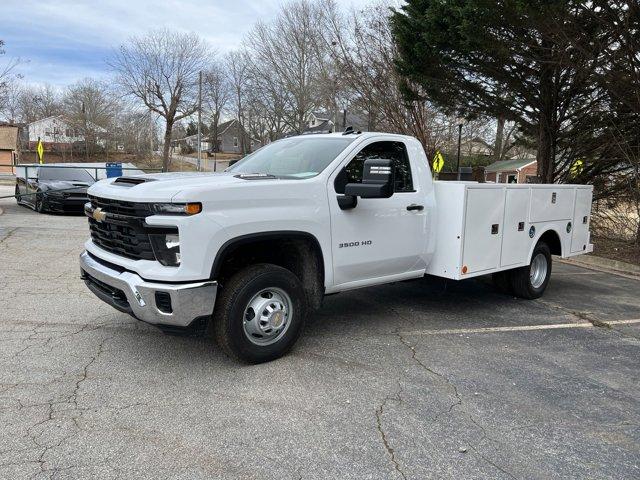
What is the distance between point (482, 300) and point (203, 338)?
12.5ft

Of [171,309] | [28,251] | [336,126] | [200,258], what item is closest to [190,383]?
[171,309]

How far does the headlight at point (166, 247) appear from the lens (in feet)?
12.6

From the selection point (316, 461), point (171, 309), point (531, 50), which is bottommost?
point (316, 461)

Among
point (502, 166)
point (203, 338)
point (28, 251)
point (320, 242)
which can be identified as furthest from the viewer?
point (502, 166)

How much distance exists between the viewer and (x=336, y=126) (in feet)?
110

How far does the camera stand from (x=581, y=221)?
7.60 metres

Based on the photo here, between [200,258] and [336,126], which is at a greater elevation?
[336,126]

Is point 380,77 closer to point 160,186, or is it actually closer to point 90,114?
point 160,186

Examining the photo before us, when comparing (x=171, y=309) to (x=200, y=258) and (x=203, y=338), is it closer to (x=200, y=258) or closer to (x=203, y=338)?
(x=200, y=258)

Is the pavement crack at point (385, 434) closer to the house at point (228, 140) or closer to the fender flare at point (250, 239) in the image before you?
the fender flare at point (250, 239)

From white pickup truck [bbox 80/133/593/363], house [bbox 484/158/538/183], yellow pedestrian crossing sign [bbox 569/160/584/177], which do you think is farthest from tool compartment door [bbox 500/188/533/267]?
house [bbox 484/158/538/183]

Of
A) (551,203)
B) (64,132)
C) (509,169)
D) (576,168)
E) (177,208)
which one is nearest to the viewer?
(177,208)

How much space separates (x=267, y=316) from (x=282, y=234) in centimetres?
70

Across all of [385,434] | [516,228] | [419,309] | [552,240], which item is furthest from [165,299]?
[552,240]
